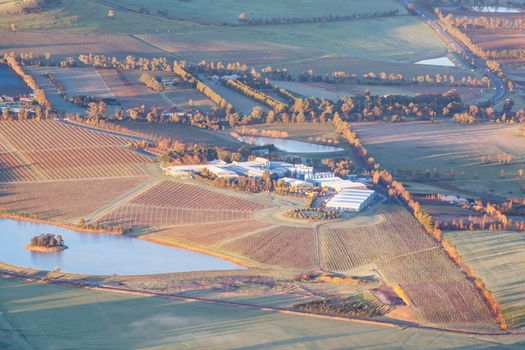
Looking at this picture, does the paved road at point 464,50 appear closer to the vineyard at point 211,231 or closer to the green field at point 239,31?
the green field at point 239,31

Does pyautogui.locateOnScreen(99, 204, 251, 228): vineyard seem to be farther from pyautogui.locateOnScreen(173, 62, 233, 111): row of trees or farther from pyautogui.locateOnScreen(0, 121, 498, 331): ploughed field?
pyautogui.locateOnScreen(173, 62, 233, 111): row of trees

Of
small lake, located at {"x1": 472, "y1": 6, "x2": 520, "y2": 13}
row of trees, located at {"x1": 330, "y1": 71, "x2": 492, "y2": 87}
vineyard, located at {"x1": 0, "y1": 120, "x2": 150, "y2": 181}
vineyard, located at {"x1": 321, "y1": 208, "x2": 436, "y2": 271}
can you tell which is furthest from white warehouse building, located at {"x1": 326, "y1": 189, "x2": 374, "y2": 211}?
small lake, located at {"x1": 472, "y1": 6, "x2": 520, "y2": 13}

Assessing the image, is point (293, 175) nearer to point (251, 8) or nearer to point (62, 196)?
point (62, 196)

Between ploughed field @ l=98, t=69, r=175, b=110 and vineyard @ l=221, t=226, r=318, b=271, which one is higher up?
vineyard @ l=221, t=226, r=318, b=271

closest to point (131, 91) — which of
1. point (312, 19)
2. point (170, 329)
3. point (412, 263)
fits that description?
point (312, 19)

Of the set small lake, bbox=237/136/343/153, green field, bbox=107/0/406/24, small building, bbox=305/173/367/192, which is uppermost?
green field, bbox=107/0/406/24

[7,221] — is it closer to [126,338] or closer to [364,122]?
[126,338]
